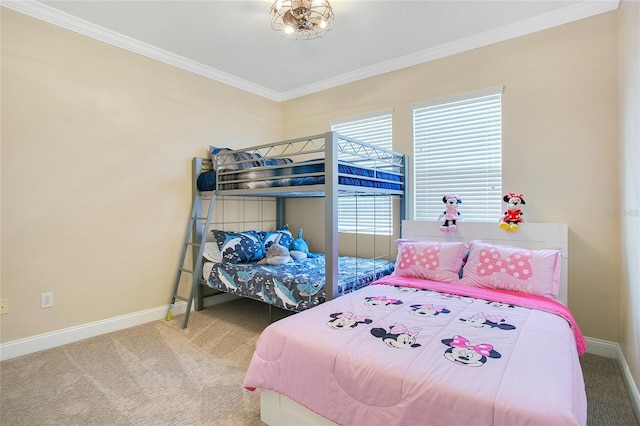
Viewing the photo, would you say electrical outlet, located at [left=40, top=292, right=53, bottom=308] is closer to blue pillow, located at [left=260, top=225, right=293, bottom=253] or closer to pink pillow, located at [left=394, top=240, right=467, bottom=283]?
blue pillow, located at [left=260, top=225, right=293, bottom=253]

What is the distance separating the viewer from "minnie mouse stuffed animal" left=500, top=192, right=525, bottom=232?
2.58 m

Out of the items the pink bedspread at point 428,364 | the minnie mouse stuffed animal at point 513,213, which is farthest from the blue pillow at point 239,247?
the minnie mouse stuffed animal at point 513,213

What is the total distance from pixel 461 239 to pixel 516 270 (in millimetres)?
668

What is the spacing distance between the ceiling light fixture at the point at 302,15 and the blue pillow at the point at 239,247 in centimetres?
200

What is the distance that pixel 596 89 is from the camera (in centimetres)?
241

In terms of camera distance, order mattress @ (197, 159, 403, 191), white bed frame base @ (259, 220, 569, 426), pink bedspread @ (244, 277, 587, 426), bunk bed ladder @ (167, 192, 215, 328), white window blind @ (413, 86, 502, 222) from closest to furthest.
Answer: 1. pink bedspread @ (244, 277, 587, 426)
2. white bed frame base @ (259, 220, 569, 426)
3. mattress @ (197, 159, 403, 191)
4. white window blind @ (413, 86, 502, 222)
5. bunk bed ladder @ (167, 192, 215, 328)

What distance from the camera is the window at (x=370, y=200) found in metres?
3.51

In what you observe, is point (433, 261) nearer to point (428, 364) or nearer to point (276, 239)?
point (428, 364)

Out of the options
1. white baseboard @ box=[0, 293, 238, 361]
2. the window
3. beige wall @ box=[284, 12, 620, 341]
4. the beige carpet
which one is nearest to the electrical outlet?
white baseboard @ box=[0, 293, 238, 361]

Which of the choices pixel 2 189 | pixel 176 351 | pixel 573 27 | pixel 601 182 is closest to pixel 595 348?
pixel 601 182

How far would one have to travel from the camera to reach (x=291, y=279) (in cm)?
259

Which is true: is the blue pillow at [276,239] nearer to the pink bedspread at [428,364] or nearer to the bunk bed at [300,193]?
the bunk bed at [300,193]

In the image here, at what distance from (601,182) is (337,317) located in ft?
7.44

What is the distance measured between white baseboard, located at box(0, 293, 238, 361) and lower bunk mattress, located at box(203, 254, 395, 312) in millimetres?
593
